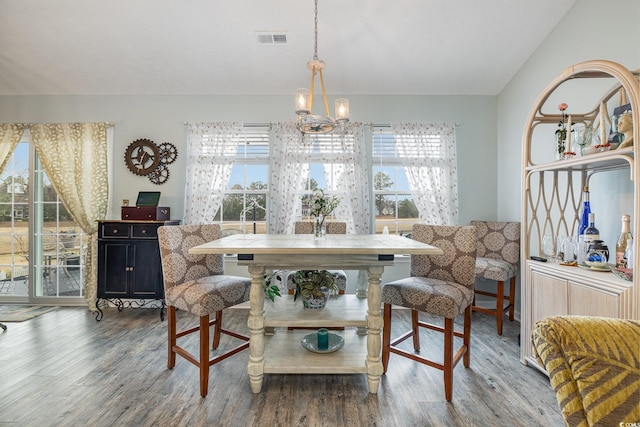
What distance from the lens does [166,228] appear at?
2.18m

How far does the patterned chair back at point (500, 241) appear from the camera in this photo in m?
3.12

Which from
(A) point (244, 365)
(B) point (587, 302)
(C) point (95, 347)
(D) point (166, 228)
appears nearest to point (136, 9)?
(D) point (166, 228)

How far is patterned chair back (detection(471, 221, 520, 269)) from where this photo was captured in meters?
3.12

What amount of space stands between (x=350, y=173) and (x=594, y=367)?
3030mm

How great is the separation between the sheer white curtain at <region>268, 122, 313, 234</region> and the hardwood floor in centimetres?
157

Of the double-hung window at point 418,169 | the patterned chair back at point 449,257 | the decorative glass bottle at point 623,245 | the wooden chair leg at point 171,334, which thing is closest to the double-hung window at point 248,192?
the double-hung window at point 418,169

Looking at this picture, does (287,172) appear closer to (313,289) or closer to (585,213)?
(313,289)

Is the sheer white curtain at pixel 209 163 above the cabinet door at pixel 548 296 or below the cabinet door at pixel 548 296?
above

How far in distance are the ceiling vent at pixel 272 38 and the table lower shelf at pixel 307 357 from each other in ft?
9.16

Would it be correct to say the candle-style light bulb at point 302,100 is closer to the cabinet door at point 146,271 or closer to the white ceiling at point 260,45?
the white ceiling at point 260,45

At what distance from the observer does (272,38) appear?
9.59 feet

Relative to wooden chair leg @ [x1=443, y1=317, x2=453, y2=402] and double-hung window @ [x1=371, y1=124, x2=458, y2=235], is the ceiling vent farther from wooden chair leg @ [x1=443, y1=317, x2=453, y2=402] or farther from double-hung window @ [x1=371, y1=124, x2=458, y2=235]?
wooden chair leg @ [x1=443, y1=317, x2=453, y2=402]

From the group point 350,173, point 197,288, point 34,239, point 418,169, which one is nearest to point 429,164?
point 418,169

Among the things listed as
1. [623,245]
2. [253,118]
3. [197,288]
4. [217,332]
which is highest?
[253,118]
